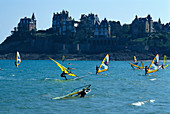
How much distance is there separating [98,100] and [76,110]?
223 inches

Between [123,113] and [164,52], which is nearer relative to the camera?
[123,113]

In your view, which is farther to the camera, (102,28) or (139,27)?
(102,28)

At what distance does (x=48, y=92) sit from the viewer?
140 feet

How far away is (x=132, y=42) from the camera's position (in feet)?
614

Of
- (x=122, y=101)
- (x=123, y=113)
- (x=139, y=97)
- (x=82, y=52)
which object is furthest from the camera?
(x=82, y=52)

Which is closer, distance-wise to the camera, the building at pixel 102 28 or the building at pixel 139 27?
the building at pixel 139 27

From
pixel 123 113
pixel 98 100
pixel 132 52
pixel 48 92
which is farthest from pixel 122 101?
pixel 132 52

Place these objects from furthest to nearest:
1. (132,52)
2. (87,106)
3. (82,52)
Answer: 1. (82,52)
2. (132,52)
3. (87,106)

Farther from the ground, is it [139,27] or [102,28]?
→ [139,27]

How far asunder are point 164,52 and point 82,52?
4797 cm

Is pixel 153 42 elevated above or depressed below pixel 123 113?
above

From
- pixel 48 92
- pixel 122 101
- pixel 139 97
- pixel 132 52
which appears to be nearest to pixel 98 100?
pixel 122 101

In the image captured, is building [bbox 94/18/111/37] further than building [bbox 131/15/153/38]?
Yes

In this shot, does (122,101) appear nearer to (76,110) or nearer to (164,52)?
(76,110)
